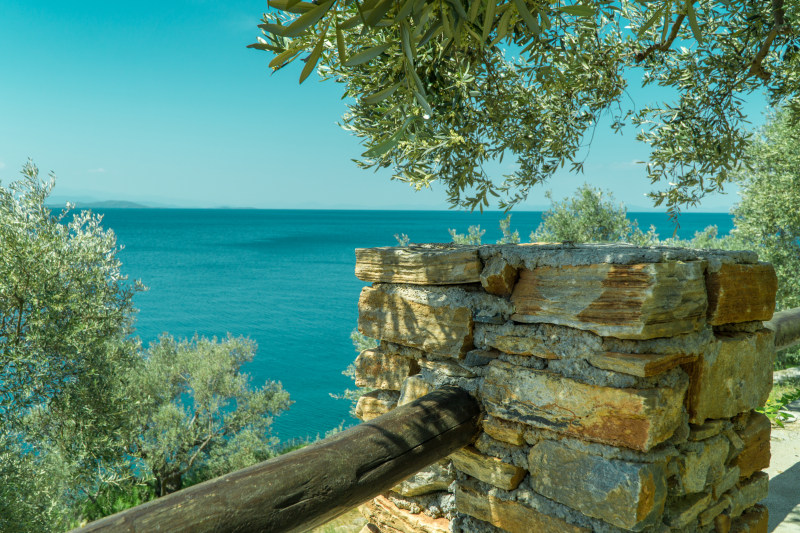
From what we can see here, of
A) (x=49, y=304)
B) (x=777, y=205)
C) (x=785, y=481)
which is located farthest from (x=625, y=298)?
(x=777, y=205)

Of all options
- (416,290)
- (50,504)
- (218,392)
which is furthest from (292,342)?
(416,290)

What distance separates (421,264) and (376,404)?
0.72 metres

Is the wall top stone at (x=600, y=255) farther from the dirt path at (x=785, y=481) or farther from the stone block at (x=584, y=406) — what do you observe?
the dirt path at (x=785, y=481)

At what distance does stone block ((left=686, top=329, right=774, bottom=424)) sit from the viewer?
171 centimetres

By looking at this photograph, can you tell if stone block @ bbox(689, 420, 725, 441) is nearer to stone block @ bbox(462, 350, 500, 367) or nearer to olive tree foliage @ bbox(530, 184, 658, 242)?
stone block @ bbox(462, 350, 500, 367)

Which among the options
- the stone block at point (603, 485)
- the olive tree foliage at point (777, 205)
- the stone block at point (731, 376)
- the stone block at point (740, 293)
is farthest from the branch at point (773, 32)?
the olive tree foliage at point (777, 205)

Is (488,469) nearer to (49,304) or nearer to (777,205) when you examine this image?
(49,304)

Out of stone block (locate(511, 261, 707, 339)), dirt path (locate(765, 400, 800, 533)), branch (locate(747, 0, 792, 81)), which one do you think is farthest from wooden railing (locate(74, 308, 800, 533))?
branch (locate(747, 0, 792, 81))

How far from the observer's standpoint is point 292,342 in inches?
1177

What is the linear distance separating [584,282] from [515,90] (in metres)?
3.71

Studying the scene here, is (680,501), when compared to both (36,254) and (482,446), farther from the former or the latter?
(36,254)

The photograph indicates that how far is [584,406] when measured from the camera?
1.63 metres

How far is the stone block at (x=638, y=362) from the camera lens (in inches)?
59.6

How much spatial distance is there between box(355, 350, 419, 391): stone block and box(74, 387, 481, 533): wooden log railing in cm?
31
